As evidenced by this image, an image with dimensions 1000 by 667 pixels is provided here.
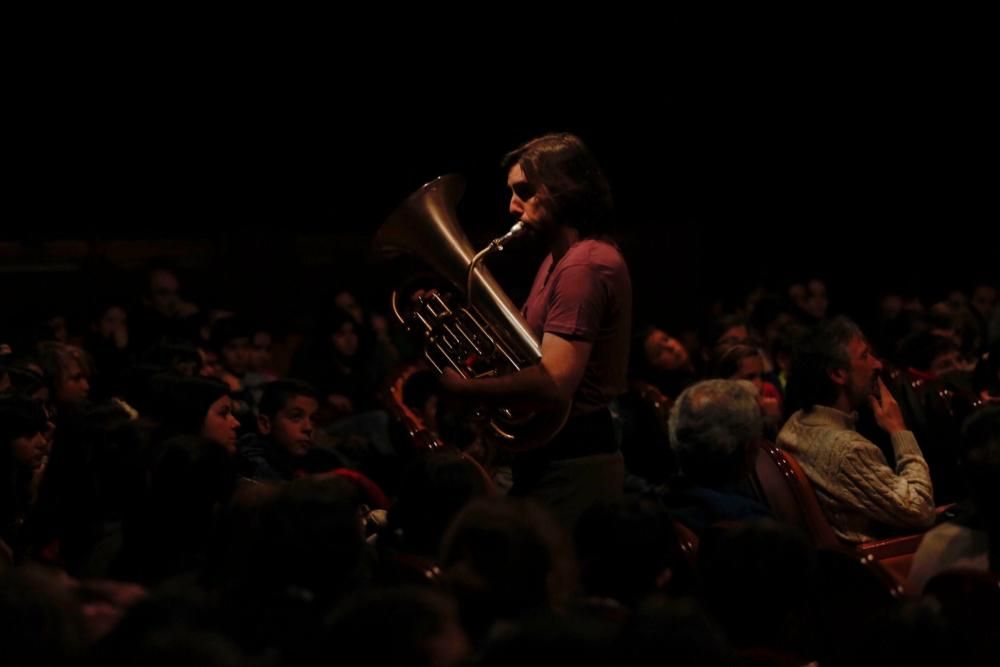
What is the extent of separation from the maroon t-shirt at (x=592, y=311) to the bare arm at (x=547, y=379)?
25mm

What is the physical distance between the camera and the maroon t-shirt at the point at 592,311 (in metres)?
3.09

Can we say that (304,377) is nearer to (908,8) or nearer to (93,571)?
(93,571)

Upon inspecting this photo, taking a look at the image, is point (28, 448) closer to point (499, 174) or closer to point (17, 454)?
point (17, 454)

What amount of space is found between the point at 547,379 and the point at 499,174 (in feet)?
21.5

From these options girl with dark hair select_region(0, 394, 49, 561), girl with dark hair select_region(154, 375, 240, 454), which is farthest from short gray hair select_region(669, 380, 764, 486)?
girl with dark hair select_region(0, 394, 49, 561)

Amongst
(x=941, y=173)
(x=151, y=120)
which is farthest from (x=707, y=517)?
(x=941, y=173)

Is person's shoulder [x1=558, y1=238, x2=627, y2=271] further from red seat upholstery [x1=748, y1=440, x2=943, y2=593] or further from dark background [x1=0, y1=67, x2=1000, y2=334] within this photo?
dark background [x1=0, y1=67, x2=1000, y2=334]

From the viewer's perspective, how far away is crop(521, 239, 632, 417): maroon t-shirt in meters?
3.09

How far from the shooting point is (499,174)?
9.48m

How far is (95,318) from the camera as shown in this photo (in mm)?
7234

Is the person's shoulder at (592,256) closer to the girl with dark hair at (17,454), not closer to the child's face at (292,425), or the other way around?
the girl with dark hair at (17,454)

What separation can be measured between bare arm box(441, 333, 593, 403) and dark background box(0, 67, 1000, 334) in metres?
5.57

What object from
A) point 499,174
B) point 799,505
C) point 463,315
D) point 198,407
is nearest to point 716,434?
point 799,505

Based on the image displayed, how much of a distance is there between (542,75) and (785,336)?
333 centimetres
